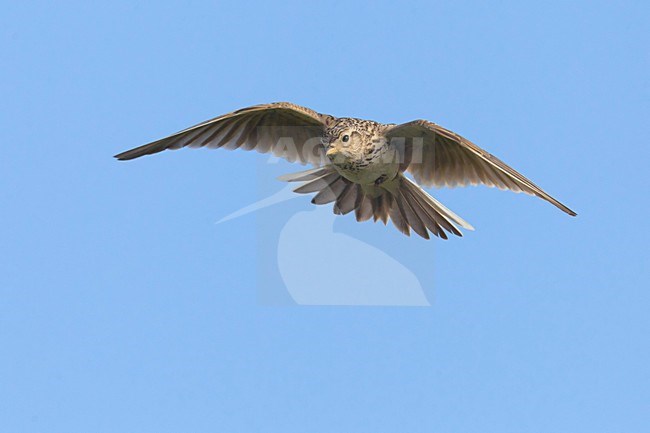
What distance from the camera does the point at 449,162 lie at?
30.3 feet

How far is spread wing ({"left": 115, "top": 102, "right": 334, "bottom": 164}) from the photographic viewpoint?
30.2ft

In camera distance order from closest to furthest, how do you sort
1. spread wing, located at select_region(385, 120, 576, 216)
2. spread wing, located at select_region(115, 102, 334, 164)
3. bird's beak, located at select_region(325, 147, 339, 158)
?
1. spread wing, located at select_region(385, 120, 576, 216)
2. bird's beak, located at select_region(325, 147, 339, 158)
3. spread wing, located at select_region(115, 102, 334, 164)

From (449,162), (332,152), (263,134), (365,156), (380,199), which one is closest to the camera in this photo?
(332,152)

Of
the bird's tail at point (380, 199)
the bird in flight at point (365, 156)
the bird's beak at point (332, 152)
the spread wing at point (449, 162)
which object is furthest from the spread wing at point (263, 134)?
the spread wing at point (449, 162)

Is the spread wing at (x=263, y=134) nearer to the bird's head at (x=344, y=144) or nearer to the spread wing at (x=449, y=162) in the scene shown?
the bird's head at (x=344, y=144)

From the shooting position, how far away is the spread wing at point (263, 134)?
921 cm

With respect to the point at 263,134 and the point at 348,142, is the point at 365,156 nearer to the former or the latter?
the point at 348,142

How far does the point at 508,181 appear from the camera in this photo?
8.63m

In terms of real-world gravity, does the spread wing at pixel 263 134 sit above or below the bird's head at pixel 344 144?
above

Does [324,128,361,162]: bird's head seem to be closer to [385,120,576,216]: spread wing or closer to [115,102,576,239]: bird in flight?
[115,102,576,239]: bird in flight

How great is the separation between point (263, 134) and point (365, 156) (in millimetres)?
1260

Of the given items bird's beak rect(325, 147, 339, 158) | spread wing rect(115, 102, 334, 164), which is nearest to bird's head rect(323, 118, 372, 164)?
bird's beak rect(325, 147, 339, 158)

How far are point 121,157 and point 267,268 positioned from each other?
1575mm

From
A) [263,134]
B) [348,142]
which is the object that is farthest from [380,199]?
[263,134]
